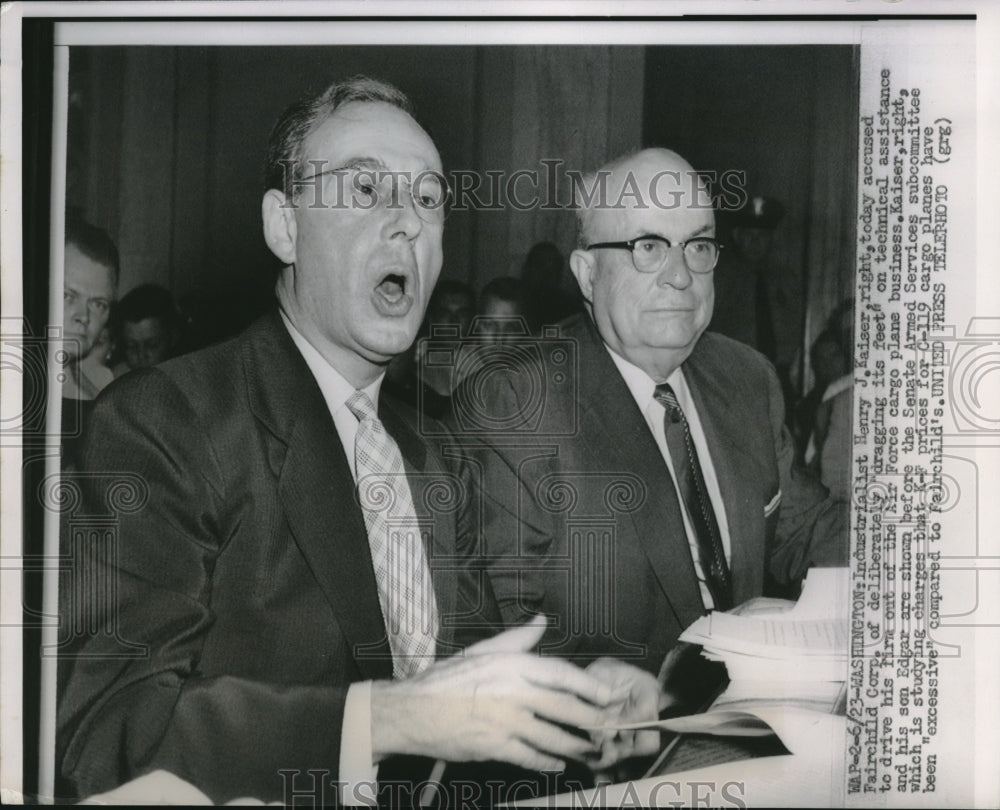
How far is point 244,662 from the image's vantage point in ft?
5.28

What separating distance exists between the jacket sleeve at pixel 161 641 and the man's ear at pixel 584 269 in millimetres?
616

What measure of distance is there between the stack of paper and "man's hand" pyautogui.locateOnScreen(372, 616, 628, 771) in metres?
0.17

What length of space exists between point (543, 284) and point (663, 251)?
0.20m

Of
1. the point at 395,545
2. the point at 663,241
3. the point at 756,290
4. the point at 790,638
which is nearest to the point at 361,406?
the point at 395,545

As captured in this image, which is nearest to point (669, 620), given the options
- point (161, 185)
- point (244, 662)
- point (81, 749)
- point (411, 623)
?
point (411, 623)

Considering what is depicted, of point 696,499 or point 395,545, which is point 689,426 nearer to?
point 696,499

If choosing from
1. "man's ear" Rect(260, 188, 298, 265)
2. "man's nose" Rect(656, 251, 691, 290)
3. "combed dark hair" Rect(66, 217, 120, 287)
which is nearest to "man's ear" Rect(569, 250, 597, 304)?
"man's nose" Rect(656, 251, 691, 290)

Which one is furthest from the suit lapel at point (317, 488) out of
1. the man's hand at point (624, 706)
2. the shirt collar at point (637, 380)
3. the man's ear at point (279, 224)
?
the shirt collar at point (637, 380)

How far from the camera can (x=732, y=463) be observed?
66.9 inches

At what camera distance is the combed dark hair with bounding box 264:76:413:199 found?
5.37 ft

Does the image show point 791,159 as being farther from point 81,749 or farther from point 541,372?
point 81,749

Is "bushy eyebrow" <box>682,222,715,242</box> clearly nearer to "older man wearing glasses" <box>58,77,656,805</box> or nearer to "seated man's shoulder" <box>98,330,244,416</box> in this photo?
"older man wearing glasses" <box>58,77,656,805</box>

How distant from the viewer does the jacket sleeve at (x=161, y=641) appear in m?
1.61

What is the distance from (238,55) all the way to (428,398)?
2.01 feet
